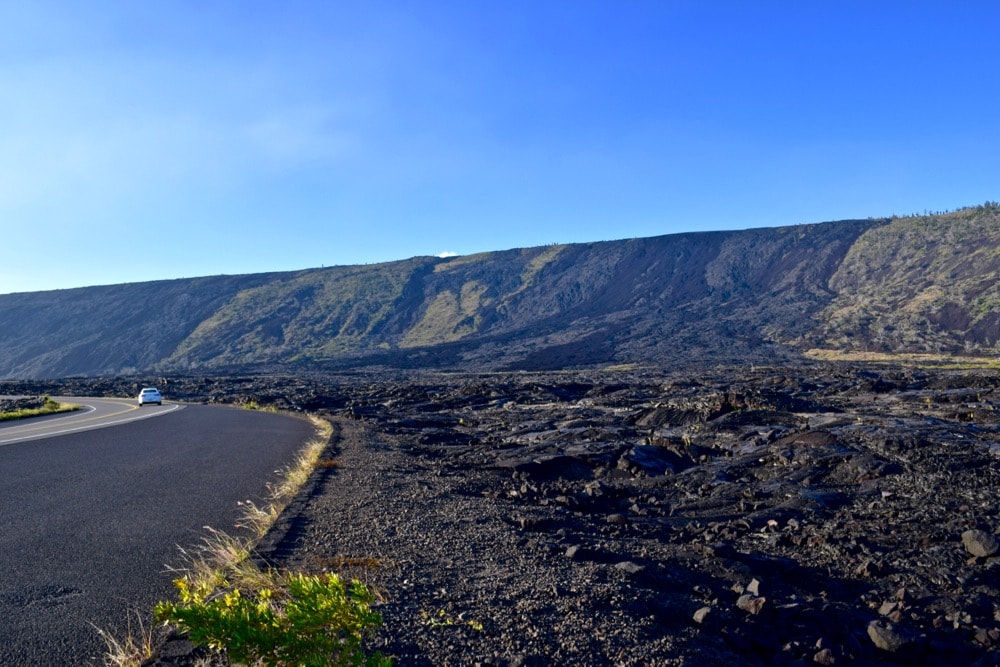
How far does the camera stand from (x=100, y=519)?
794cm

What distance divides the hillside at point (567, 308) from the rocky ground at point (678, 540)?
138 feet

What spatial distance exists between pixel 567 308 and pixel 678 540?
282 feet

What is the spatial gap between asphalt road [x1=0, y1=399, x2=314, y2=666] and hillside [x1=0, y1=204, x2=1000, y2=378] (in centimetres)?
4641

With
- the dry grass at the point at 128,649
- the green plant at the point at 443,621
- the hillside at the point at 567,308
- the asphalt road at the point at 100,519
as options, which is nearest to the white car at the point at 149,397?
the asphalt road at the point at 100,519

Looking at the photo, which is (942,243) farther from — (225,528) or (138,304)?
(138,304)

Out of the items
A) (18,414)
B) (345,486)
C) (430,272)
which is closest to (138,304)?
(430,272)

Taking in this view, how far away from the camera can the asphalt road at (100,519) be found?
473 cm

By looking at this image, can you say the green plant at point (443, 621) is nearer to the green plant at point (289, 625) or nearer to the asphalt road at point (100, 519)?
the green plant at point (289, 625)

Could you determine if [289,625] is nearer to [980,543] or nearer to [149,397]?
[980,543]

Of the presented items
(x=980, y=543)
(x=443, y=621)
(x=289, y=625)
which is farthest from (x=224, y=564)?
(x=980, y=543)

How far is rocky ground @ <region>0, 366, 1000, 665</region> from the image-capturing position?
4.51 metres

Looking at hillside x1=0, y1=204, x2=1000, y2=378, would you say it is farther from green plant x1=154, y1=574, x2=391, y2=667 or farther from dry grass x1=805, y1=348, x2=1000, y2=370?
green plant x1=154, y1=574, x2=391, y2=667

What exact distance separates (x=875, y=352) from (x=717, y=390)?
34.3 m

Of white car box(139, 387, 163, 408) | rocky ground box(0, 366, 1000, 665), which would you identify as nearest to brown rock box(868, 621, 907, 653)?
rocky ground box(0, 366, 1000, 665)
